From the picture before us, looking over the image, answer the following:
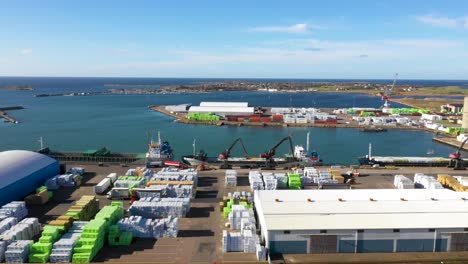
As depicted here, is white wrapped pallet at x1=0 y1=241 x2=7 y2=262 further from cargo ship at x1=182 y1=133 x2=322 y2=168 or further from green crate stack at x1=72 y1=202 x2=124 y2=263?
cargo ship at x1=182 y1=133 x2=322 y2=168

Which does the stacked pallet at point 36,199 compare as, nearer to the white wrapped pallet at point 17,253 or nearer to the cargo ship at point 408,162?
the white wrapped pallet at point 17,253

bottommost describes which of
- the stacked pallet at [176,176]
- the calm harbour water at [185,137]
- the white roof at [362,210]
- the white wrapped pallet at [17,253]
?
the calm harbour water at [185,137]

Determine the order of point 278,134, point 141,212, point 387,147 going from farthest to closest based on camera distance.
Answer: point 278,134 < point 387,147 < point 141,212

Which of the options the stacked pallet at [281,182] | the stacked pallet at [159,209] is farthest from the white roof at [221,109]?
the stacked pallet at [159,209]

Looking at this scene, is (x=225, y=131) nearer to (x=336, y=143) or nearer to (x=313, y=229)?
(x=336, y=143)

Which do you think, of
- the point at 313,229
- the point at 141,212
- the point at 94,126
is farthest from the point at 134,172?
the point at 94,126

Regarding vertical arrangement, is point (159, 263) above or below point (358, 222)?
below

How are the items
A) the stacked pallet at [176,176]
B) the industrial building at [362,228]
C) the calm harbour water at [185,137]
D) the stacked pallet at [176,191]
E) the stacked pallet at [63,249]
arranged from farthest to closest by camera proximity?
the calm harbour water at [185,137] → the stacked pallet at [176,176] → the stacked pallet at [176,191] → the industrial building at [362,228] → the stacked pallet at [63,249]

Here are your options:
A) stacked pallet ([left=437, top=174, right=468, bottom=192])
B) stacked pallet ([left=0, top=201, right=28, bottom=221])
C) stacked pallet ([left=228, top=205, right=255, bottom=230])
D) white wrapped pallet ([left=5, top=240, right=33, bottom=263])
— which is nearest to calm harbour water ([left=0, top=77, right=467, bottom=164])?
stacked pallet ([left=437, top=174, right=468, bottom=192])
